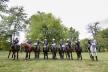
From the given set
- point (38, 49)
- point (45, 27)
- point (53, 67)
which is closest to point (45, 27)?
point (45, 27)

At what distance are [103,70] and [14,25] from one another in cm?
6001

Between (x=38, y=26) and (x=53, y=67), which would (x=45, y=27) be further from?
(x=53, y=67)

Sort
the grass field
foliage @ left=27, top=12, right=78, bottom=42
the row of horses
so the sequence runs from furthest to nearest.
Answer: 1. foliage @ left=27, top=12, right=78, bottom=42
2. the row of horses
3. the grass field

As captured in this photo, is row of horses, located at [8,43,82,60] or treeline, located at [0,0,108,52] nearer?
row of horses, located at [8,43,82,60]

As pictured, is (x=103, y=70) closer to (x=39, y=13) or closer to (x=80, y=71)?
(x=80, y=71)

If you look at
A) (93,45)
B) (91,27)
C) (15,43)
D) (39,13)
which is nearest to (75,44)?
(93,45)

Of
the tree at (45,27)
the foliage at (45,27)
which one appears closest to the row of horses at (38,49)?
the foliage at (45,27)

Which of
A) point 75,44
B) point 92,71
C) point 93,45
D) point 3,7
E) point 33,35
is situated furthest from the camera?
point 33,35

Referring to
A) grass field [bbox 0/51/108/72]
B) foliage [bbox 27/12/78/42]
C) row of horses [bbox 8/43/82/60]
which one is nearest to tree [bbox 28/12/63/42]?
foliage [bbox 27/12/78/42]

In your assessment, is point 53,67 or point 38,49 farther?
point 38,49

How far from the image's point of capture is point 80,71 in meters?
19.2

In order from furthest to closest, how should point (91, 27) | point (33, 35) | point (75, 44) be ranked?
point (91, 27) → point (33, 35) → point (75, 44)

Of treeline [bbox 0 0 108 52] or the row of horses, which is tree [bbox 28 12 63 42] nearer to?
treeline [bbox 0 0 108 52]

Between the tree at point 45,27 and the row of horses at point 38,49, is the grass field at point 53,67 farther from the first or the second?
the tree at point 45,27
